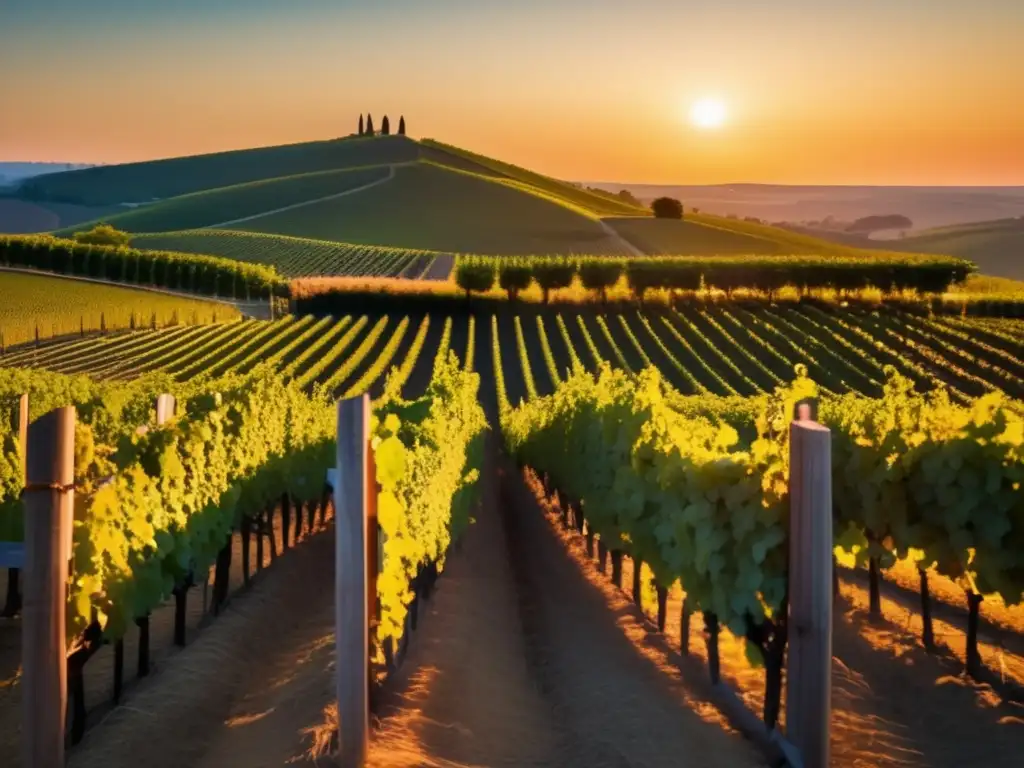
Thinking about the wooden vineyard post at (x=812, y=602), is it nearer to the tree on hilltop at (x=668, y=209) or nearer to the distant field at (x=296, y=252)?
the distant field at (x=296, y=252)

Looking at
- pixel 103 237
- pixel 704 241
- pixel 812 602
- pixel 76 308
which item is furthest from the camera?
pixel 704 241

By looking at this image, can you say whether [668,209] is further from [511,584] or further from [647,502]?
[647,502]

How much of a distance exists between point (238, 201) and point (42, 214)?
2219 inches

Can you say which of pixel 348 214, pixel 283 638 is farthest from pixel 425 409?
pixel 348 214

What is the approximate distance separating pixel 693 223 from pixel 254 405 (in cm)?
10755

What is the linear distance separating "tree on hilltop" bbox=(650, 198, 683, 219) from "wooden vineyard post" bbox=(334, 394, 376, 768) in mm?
127266

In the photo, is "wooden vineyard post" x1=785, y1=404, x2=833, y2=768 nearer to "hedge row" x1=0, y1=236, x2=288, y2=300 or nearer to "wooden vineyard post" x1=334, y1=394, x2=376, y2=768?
"wooden vineyard post" x1=334, y1=394, x2=376, y2=768

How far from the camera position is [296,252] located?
89250 millimetres

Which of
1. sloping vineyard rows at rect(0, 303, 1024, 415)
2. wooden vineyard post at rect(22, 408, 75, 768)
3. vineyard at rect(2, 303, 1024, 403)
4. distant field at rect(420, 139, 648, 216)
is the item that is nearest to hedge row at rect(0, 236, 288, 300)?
sloping vineyard rows at rect(0, 303, 1024, 415)

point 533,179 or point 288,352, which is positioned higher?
point 533,179

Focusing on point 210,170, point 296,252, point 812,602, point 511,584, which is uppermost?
point 210,170

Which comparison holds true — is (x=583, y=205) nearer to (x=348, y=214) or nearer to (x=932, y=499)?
(x=348, y=214)

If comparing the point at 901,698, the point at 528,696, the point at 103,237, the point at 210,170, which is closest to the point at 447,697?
the point at 528,696

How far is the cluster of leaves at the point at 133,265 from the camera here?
67062 mm
